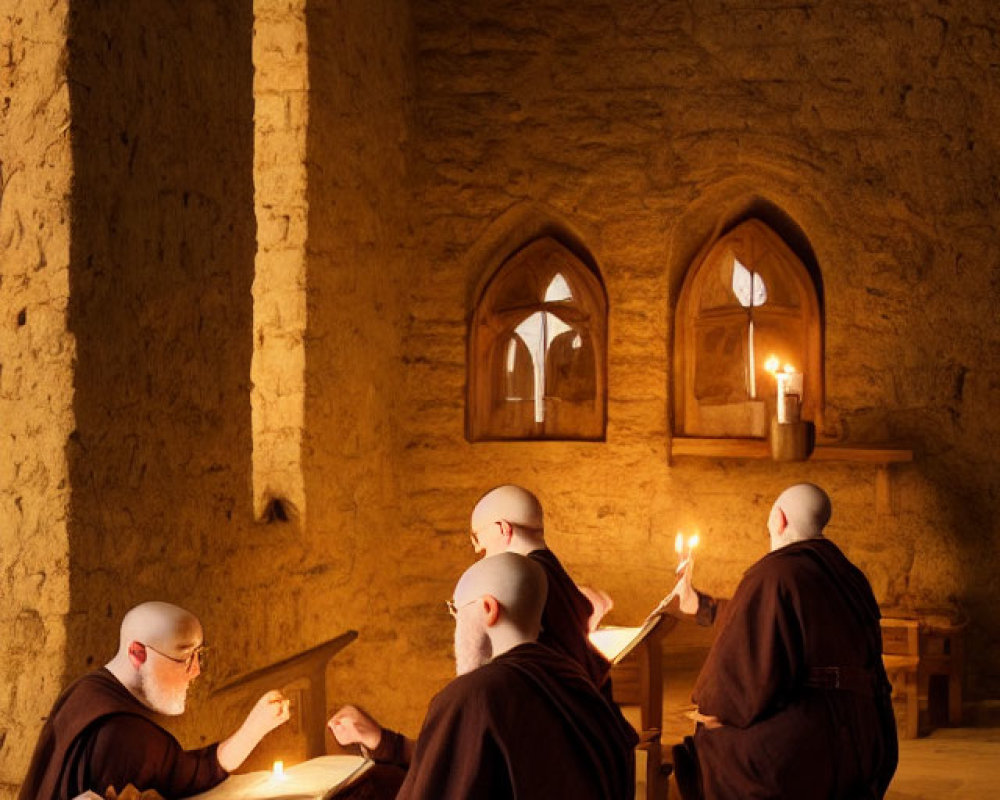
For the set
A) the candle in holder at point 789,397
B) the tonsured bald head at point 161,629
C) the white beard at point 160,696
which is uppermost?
the candle in holder at point 789,397

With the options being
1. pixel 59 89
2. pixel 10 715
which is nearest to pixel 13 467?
pixel 10 715

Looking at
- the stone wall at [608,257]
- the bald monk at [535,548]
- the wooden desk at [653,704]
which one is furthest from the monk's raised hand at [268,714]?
the stone wall at [608,257]

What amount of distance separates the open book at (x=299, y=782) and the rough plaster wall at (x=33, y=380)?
1007 millimetres

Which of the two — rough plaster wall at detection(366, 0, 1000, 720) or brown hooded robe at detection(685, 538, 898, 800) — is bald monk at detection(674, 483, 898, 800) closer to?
brown hooded robe at detection(685, 538, 898, 800)

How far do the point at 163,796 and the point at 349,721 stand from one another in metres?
0.56

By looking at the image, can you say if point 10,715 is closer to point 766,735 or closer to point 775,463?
point 766,735

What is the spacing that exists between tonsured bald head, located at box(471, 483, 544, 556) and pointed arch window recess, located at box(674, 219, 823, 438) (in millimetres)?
3652

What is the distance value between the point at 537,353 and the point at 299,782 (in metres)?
5.16

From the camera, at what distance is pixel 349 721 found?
12.9 ft

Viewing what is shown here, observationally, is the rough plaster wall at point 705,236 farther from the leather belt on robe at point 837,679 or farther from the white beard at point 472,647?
the white beard at point 472,647

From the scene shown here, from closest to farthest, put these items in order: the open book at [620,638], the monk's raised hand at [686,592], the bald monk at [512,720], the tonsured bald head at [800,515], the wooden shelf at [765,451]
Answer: the bald monk at [512,720] → the open book at [620,638] → the tonsured bald head at [800,515] → the monk's raised hand at [686,592] → the wooden shelf at [765,451]

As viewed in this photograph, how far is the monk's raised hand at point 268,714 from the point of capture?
12.8 feet

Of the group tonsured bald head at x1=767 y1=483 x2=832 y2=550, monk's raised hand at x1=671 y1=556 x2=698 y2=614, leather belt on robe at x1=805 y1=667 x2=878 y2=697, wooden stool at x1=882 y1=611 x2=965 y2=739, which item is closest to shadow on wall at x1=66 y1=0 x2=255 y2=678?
monk's raised hand at x1=671 y1=556 x2=698 y2=614

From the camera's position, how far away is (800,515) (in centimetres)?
562
